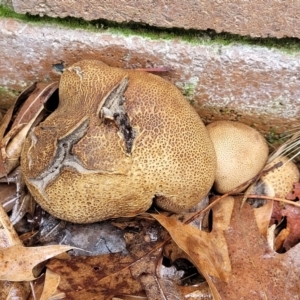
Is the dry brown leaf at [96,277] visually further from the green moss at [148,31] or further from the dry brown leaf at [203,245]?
the green moss at [148,31]

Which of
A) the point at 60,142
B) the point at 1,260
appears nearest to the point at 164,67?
the point at 60,142

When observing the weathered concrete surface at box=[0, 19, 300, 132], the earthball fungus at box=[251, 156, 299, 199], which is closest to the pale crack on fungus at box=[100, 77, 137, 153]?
the weathered concrete surface at box=[0, 19, 300, 132]

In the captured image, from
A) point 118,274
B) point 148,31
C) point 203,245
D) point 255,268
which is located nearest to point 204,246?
point 203,245

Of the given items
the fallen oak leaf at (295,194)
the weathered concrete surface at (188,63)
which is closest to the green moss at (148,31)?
the weathered concrete surface at (188,63)

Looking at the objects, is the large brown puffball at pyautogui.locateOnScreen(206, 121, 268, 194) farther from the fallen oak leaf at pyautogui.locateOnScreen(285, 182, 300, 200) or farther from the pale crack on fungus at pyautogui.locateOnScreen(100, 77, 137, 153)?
the pale crack on fungus at pyautogui.locateOnScreen(100, 77, 137, 153)

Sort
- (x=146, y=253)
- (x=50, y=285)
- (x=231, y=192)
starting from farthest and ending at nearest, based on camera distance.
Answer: (x=231, y=192) < (x=146, y=253) < (x=50, y=285)

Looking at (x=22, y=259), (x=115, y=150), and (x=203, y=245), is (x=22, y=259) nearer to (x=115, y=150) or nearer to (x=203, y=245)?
(x=115, y=150)
